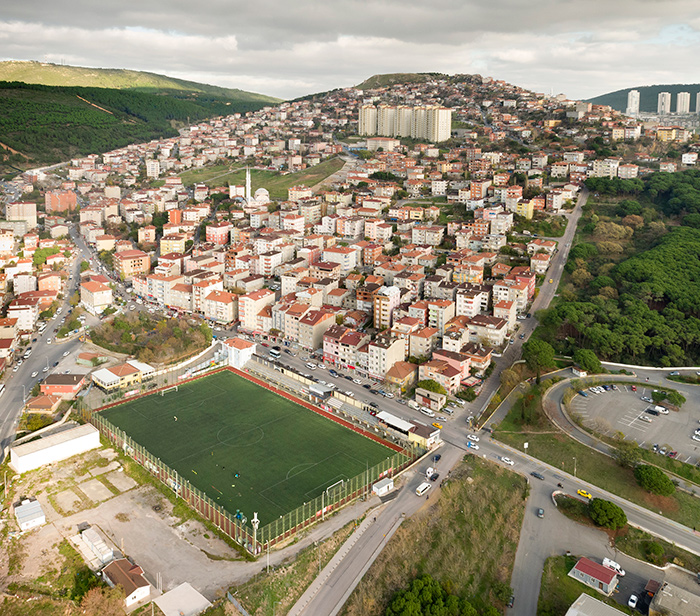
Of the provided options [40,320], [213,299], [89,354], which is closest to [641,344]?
[213,299]

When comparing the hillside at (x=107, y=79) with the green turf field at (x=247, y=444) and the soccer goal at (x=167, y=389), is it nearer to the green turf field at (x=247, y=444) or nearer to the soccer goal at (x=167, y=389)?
the soccer goal at (x=167, y=389)

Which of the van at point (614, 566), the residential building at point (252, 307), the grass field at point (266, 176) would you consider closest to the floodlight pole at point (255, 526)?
the van at point (614, 566)

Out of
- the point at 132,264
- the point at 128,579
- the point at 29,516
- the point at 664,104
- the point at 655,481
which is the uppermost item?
the point at 664,104

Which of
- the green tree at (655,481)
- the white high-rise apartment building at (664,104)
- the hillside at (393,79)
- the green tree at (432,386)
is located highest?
the hillside at (393,79)

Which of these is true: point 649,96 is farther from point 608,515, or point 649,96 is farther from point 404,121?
point 608,515

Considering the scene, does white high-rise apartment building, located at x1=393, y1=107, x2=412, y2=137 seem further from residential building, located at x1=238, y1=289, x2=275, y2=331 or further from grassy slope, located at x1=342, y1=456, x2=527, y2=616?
grassy slope, located at x1=342, y1=456, x2=527, y2=616

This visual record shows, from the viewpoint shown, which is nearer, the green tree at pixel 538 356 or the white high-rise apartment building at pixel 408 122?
the green tree at pixel 538 356

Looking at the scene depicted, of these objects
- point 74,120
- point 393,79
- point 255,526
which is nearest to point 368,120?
point 393,79
